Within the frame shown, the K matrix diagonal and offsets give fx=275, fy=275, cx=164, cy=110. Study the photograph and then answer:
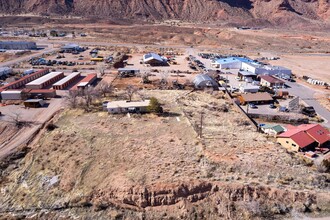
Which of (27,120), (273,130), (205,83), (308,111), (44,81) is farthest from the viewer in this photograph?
(205,83)

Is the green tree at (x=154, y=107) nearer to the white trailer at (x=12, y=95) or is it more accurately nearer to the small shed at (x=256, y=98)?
the small shed at (x=256, y=98)

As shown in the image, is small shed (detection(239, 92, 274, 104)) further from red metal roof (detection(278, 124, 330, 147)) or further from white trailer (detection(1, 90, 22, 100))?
white trailer (detection(1, 90, 22, 100))

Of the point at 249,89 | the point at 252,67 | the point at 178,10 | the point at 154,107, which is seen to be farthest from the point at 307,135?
the point at 178,10

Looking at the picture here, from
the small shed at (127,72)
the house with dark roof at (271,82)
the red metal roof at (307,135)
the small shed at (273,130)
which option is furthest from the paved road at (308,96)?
the small shed at (127,72)

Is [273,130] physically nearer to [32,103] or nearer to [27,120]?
[27,120]

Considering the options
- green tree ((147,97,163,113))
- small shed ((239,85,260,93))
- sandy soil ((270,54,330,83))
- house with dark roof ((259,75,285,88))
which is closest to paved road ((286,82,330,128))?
house with dark roof ((259,75,285,88))

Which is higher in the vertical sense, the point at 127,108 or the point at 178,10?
the point at 178,10

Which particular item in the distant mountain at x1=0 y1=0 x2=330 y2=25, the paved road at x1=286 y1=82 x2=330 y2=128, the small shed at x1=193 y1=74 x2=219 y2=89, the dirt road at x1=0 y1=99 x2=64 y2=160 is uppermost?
the distant mountain at x1=0 y1=0 x2=330 y2=25
